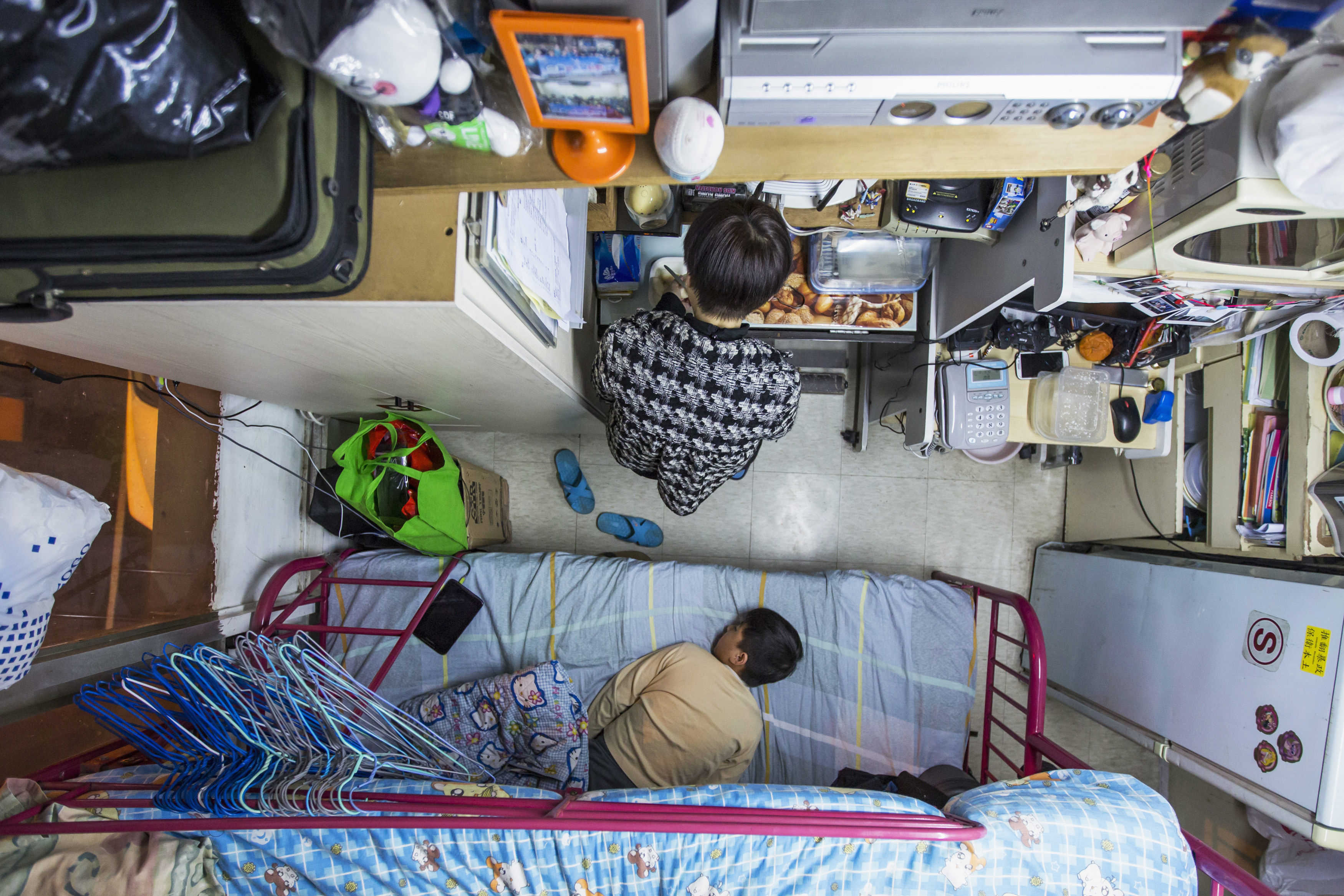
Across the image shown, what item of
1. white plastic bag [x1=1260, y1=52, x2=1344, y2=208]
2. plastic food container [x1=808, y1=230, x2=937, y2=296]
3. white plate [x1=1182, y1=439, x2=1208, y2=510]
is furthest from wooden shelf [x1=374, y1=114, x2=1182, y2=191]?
white plate [x1=1182, y1=439, x2=1208, y2=510]

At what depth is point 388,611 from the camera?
209cm

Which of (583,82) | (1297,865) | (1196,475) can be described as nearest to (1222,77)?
(583,82)

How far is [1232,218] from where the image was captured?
122 cm

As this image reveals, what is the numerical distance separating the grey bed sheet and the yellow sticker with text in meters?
0.82

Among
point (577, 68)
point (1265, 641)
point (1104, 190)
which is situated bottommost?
point (1265, 641)

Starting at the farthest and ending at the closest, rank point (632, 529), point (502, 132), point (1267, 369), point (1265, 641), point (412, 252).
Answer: point (632, 529), point (1267, 369), point (1265, 641), point (412, 252), point (502, 132)

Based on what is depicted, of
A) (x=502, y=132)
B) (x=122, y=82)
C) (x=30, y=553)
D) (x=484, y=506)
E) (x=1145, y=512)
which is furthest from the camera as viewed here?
(x=484, y=506)

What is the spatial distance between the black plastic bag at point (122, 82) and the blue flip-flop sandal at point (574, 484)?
190 centimetres

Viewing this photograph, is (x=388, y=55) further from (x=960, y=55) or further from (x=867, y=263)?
(x=867, y=263)

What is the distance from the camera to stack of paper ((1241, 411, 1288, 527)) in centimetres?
179

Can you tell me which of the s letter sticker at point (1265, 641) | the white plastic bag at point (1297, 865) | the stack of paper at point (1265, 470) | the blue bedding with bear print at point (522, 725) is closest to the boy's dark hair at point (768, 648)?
the blue bedding with bear print at point (522, 725)

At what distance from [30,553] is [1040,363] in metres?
2.66

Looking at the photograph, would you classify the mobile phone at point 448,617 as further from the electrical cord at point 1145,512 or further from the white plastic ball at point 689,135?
the electrical cord at point 1145,512

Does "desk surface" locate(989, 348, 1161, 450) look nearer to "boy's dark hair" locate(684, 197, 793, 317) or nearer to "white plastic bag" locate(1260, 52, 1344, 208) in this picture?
"white plastic bag" locate(1260, 52, 1344, 208)
